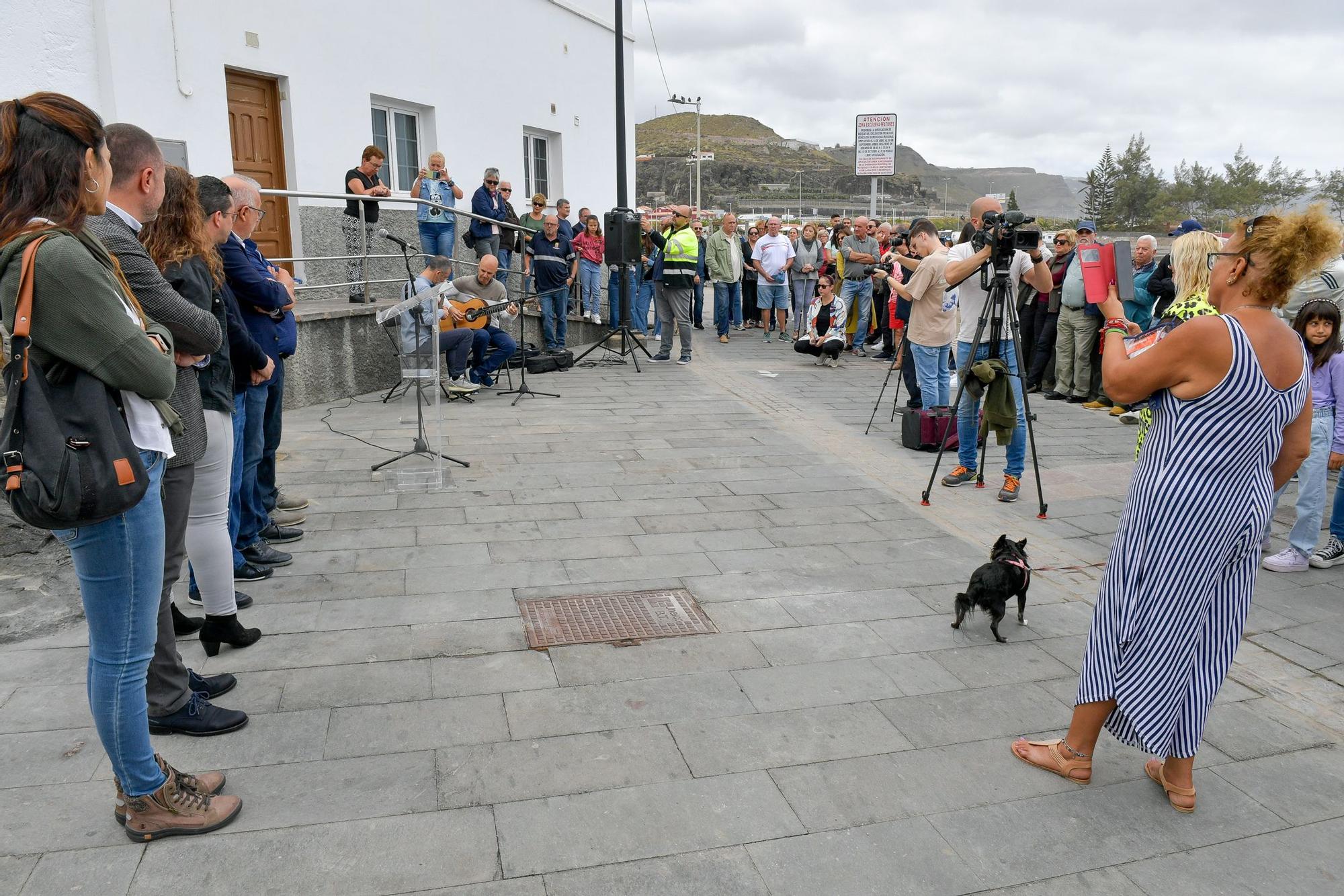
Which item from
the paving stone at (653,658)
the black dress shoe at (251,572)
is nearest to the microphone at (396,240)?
the black dress shoe at (251,572)

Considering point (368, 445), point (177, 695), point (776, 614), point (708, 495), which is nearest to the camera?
point (177, 695)

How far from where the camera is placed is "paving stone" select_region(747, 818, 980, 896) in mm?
2570

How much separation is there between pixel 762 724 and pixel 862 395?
24.9 ft

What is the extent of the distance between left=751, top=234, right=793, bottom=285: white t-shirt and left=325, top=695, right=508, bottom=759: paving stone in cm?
1240

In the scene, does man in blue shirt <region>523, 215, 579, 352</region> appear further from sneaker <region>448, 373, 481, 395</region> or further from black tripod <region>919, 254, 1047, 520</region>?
black tripod <region>919, 254, 1047, 520</region>

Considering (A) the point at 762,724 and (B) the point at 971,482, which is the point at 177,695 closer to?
(A) the point at 762,724

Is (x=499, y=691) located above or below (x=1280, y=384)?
below

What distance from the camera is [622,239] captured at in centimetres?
1244

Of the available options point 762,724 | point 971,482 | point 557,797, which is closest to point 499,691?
point 557,797

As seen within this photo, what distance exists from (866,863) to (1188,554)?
4.32 feet

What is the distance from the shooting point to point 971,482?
6938 mm

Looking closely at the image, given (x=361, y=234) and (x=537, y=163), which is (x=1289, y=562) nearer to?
(x=361, y=234)

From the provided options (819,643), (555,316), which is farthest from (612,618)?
(555,316)

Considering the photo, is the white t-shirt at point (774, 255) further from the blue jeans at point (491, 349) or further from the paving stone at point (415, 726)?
the paving stone at point (415, 726)
